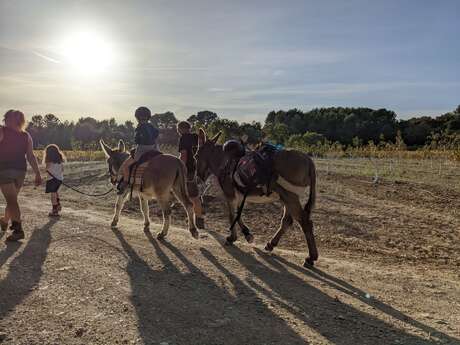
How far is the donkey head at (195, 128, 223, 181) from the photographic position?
946 centimetres

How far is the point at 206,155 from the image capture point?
377 inches

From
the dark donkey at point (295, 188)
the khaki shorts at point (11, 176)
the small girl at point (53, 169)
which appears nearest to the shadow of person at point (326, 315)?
the dark donkey at point (295, 188)

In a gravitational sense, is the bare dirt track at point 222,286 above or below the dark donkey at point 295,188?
below

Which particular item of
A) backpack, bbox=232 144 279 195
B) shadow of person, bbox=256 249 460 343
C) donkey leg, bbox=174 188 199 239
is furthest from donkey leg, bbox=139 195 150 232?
shadow of person, bbox=256 249 460 343

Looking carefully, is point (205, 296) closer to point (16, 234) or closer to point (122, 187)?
point (16, 234)

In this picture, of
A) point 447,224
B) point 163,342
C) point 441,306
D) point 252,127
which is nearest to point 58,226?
point 163,342

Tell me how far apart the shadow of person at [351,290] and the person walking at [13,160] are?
4.73m

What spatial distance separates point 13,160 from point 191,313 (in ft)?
16.6

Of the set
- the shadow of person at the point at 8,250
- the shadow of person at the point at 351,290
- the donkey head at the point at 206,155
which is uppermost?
the donkey head at the point at 206,155

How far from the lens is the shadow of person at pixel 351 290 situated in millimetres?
4799

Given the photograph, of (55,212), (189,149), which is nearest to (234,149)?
(189,149)

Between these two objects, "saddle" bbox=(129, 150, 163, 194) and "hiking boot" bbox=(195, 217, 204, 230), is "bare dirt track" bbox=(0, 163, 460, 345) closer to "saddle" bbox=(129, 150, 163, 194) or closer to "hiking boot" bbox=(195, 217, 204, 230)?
"hiking boot" bbox=(195, 217, 204, 230)

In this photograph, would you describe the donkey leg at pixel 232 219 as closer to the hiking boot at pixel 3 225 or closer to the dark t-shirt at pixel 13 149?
the dark t-shirt at pixel 13 149

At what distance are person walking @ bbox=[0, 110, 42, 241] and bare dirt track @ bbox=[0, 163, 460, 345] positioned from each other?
0.50 meters
